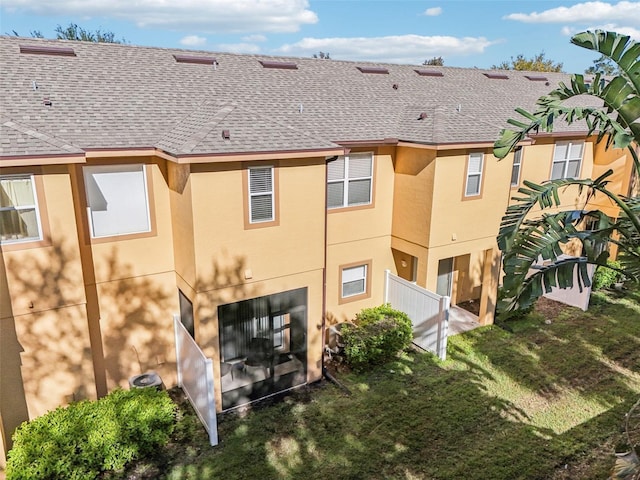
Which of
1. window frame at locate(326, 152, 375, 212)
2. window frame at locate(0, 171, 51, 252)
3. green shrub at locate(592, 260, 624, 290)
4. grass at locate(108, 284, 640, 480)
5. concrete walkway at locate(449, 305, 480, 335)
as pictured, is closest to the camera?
window frame at locate(0, 171, 51, 252)

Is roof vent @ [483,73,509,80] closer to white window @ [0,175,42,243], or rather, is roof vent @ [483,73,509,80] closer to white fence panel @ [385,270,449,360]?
white fence panel @ [385,270,449,360]

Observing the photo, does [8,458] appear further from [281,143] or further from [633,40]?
[633,40]

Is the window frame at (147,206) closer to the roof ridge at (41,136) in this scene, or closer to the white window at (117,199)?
the white window at (117,199)

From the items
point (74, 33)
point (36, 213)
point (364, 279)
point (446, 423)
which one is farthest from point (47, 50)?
point (74, 33)

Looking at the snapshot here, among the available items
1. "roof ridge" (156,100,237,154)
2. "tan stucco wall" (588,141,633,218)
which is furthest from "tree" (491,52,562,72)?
"roof ridge" (156,100,237,154)

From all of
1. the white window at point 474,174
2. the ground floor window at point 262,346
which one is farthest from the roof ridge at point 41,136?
the white window at point 474,174
